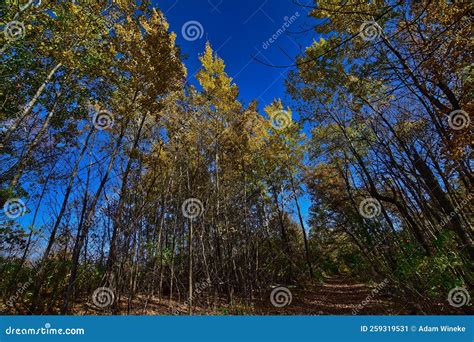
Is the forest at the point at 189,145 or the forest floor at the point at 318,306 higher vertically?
the forest at the point at 189,145

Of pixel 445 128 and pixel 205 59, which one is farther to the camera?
pixel 205 59

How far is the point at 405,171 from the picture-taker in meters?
7.48

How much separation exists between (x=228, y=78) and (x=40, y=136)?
23.4 feet

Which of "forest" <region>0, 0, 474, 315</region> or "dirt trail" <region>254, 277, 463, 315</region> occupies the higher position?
"forest" <region>0, 0, 474, 315</region>

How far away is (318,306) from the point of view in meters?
9.69

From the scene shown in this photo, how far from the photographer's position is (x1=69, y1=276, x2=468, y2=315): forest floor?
18.3ft

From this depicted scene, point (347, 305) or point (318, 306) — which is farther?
point (347, 305)

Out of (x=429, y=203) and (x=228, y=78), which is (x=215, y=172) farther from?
(x=429, y=203)

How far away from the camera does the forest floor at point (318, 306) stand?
558 cm

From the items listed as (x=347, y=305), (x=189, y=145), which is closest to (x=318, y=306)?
(x=347, y=305)

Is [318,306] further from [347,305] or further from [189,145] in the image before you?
[189,145]

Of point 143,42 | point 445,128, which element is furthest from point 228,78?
point 445,128

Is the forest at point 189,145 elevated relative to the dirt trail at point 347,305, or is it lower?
elevated

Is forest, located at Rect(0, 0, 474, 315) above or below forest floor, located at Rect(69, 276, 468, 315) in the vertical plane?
above
